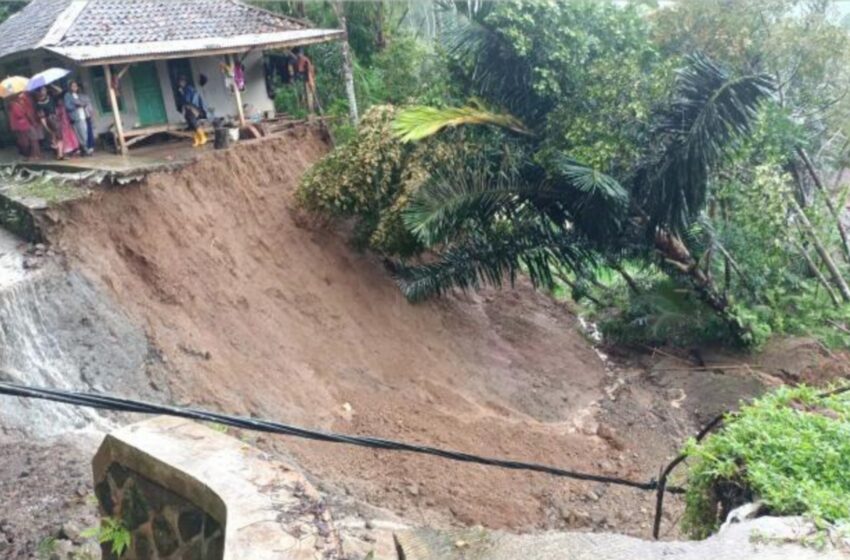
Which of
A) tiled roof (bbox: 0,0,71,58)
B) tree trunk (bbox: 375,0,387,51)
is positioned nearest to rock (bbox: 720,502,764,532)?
tiled roof (bbox: 0,0,71,58)

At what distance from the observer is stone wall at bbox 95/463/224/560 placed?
4307mm

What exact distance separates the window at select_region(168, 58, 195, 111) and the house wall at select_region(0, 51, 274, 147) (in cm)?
8

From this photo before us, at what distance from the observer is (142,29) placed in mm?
15000

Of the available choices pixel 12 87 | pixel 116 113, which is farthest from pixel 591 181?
pixel 12 87

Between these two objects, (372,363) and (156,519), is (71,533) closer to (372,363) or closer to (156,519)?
(156,519)

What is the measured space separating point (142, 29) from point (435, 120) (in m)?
7.09

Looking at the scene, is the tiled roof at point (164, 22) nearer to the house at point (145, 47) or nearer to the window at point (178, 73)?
the house at point (145, 47)

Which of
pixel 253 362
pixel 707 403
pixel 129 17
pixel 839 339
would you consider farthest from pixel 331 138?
pixel 839 339

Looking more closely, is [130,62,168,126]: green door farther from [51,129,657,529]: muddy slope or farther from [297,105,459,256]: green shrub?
[297,105,459,256]: green shrub

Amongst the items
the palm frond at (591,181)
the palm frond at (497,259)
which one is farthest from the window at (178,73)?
the palm frond at (591,181)

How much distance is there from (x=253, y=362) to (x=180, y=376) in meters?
1.21

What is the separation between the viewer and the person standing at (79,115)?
14.0 meters

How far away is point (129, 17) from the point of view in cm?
1529

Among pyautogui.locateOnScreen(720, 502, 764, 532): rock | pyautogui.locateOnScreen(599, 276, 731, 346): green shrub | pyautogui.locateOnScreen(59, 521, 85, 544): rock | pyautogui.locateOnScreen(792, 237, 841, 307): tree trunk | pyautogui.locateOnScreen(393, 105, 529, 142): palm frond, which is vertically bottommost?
pyautogui.locateOnScreen(599, 276, 731, 346): green shrub
